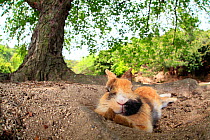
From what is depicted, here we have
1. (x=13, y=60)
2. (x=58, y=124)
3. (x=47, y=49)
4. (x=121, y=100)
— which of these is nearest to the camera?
(x=121, y=100)

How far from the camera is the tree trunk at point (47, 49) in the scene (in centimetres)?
545

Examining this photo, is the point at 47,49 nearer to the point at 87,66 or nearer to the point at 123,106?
the point at 123,106

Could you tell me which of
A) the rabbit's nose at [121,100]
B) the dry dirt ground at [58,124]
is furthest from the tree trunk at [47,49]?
the rabbit's nose at [121,100]

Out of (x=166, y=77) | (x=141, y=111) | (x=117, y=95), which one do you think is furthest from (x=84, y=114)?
(x=166, y=77)

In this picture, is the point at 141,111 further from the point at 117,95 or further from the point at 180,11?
the point at 180,11

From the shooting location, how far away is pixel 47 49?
572 cm

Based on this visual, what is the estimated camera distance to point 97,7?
878cm

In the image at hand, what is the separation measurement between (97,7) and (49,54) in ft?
13.3

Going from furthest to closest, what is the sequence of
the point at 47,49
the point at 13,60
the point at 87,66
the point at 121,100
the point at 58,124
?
the point at 87,66 < the point at 13,60 < the point at 47,49 < the point at 58,124 < the point at 121,100

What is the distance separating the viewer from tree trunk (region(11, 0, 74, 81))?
17.9 ft

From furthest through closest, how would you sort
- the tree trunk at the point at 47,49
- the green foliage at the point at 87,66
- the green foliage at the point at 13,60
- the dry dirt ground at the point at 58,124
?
the green foliage at the point at 87,66
the green foliage at the point at 13,60
the tree trunk at the point at 47,49
the dry dirt ground at the point at 58,124

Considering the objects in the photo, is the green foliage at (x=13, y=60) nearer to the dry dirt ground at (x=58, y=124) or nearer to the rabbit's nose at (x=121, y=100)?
the dry dirt ground at (x=58, y=124)

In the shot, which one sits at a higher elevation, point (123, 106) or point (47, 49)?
point (47, 49)

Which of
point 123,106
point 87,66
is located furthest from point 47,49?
point 87,66
